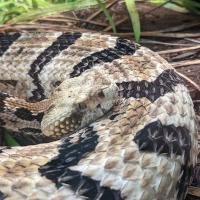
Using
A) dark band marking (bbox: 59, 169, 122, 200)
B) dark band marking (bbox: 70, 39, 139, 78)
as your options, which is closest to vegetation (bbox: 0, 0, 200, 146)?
dark band marking (bbox: 70, 39, 139, 78)

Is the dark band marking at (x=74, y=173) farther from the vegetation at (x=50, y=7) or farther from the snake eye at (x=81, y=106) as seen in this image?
the vegetation at (x=50, y=7)

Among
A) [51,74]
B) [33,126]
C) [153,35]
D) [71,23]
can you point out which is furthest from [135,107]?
[71,23]

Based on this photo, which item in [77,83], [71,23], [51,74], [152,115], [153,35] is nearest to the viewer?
[152,115]

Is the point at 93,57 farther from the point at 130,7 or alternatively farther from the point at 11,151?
the point at 11,151

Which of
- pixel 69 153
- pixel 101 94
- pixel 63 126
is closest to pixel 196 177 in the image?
pixel 101 94

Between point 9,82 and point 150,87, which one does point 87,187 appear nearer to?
point 150,87

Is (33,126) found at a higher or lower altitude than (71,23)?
lower
